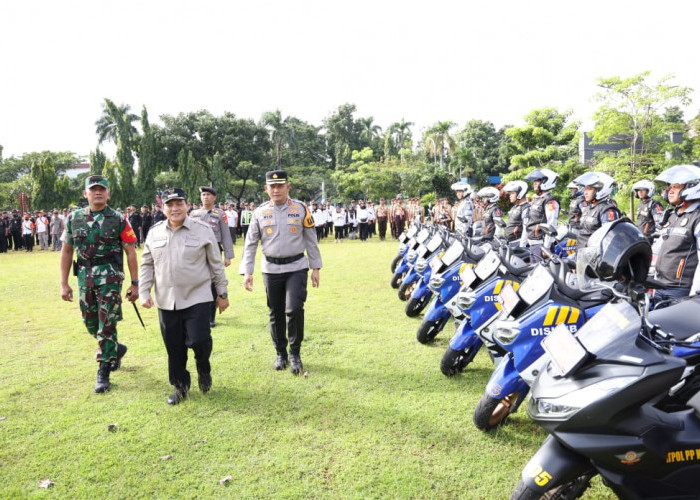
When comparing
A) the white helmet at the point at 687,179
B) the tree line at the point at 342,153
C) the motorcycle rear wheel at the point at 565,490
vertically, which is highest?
the tree line at the point at 342,153

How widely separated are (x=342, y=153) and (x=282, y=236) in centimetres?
4162

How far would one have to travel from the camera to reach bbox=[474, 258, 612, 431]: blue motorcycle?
9.29 feet

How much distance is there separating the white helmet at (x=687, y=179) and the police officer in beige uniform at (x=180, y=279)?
159 inches

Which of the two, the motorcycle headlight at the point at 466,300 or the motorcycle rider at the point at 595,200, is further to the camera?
the motorcycle rider at the point at 595,200

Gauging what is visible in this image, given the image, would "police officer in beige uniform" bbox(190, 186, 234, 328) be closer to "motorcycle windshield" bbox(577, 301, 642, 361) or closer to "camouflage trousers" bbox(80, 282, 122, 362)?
"camouflage trousers" bbox(80, 282, 122, 362)

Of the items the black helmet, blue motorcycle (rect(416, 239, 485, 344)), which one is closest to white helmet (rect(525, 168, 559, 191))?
blue motorcycle (rect(416, 239, 485, 344))

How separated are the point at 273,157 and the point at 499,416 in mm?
39425

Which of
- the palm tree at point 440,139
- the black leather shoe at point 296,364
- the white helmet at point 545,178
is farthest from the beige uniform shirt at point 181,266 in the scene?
the palm tree at point 440,139

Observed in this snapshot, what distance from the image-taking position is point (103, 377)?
438 centimetres

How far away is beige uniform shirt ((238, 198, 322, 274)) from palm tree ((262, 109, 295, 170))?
3614 centimetres

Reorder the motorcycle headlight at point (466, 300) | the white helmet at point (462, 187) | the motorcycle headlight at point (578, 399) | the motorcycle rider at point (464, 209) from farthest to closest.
A: the motorcycle rider at point (464, 209), the white helmet at point (462, 187), the motorcycle headlight at point (466, 300), the motorcycle headlight at point (578, 399)

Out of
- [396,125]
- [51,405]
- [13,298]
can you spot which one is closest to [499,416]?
[51,405]

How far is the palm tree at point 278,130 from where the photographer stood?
3994 centimetres

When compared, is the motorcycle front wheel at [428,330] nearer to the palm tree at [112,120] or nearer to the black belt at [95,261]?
the black belt at [95,261]
